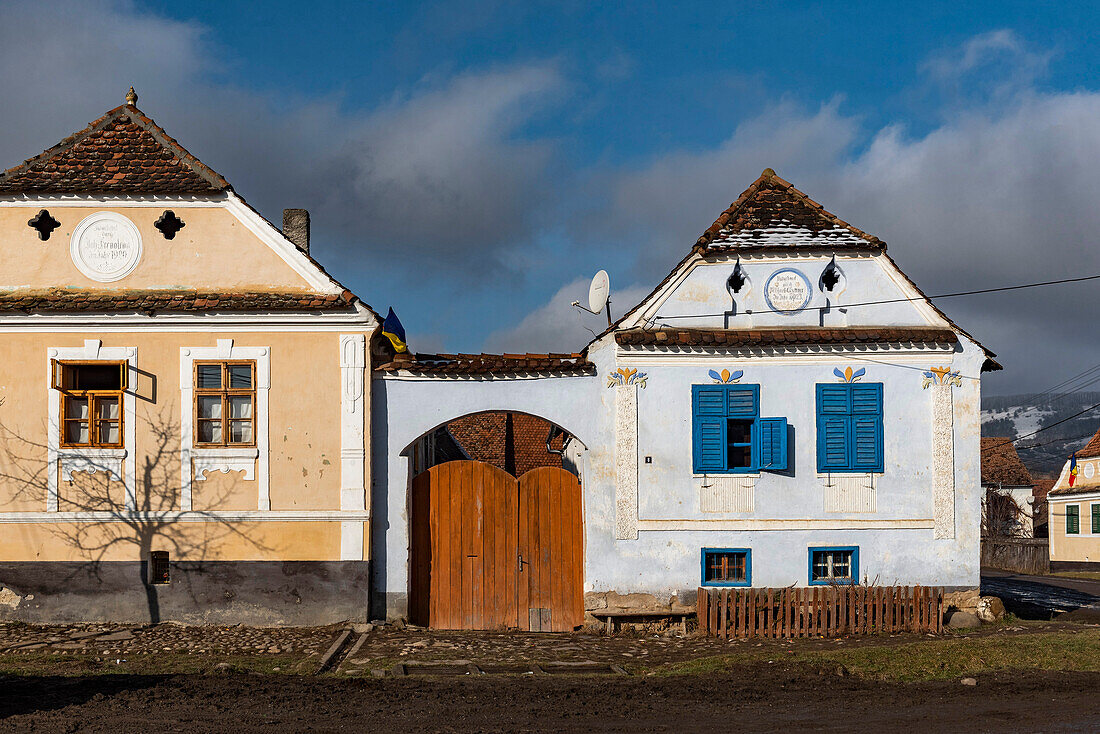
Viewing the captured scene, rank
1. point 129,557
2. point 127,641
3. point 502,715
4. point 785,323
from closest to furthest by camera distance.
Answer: point 502,715, point 127,641, point 129,557, point 785,323

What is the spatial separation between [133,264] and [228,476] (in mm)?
3711

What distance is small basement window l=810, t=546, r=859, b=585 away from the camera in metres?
15.3

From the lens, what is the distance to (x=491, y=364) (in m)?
15.3

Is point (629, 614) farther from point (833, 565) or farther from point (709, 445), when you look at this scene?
point (833, 565)

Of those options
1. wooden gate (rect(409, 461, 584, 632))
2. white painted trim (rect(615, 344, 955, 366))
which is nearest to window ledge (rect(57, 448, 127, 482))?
wooden gate (rect(409, 461, 584, 632))

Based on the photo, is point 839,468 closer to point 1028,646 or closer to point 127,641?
point 1028,646

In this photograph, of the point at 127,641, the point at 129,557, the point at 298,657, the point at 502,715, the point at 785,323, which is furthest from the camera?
the point at 785,323

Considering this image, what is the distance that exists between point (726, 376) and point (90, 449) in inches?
391

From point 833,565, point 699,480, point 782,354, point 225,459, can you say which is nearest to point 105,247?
point 225,459

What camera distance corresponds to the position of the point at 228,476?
14.9 metres

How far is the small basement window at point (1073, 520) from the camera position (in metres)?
38.8

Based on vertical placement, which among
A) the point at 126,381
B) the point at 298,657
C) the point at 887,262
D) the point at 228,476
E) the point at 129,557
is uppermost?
the point at 887,262

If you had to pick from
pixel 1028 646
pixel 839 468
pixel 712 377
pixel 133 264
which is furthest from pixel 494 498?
pixel 1028 646

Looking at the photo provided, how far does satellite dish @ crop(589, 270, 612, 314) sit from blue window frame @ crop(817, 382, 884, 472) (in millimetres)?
3876
